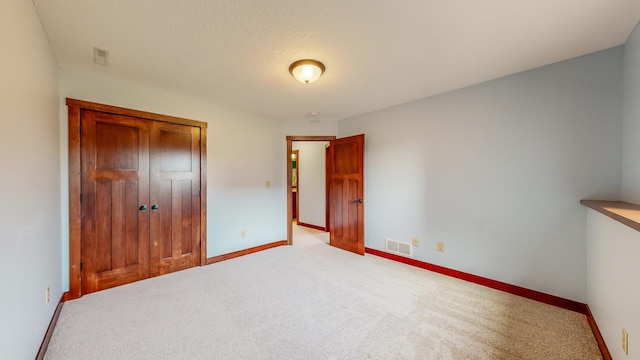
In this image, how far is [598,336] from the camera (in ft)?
6.02

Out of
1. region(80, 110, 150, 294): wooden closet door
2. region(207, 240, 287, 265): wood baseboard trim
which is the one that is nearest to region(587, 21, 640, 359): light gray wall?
region(207, 240, 287, 265): wood baseboard trim

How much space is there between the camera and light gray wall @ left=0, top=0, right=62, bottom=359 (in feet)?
3.97

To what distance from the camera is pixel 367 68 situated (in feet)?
8.10

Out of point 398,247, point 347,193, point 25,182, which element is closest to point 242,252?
point 347,193

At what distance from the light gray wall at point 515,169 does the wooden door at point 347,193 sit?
56cm

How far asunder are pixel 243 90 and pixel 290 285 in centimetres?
245

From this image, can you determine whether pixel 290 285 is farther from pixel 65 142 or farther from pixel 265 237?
pixel 65 142

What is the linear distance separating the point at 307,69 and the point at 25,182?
2.17 m

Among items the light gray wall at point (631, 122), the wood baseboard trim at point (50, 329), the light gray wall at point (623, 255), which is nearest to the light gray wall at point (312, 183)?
the wood baseboard trim at point (50, 329)

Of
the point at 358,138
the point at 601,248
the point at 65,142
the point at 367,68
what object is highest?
the point at 367,68

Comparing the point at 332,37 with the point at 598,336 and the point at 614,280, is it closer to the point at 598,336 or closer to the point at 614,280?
the point at 614,280

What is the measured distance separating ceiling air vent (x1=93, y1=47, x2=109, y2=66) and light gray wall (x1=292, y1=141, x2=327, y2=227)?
4283mm

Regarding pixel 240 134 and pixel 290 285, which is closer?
pixel 290 285

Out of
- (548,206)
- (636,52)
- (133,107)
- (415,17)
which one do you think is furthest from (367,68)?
(133,107)
